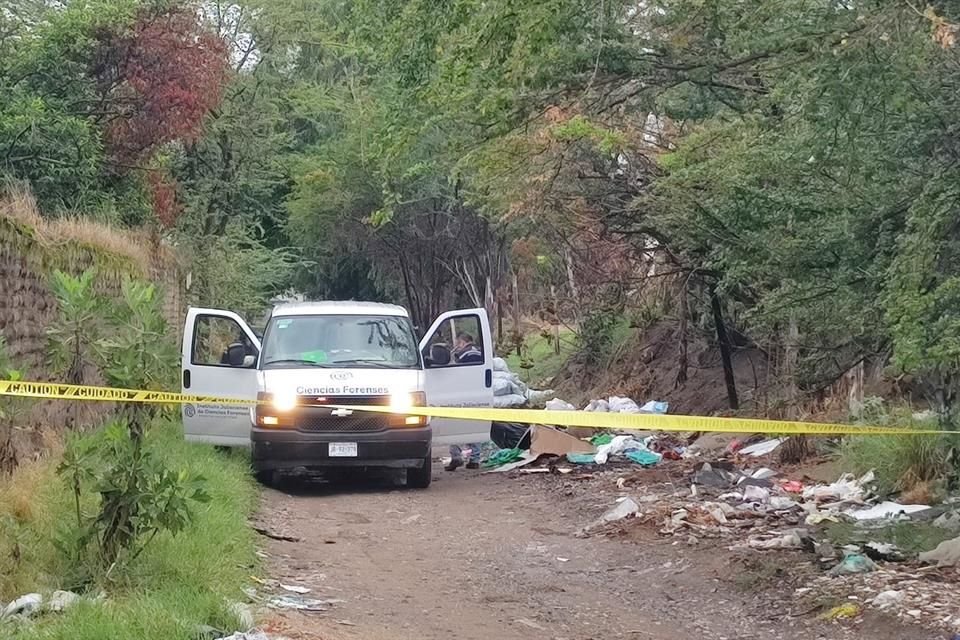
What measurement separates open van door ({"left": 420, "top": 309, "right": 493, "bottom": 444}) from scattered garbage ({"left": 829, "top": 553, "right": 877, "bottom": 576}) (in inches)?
221

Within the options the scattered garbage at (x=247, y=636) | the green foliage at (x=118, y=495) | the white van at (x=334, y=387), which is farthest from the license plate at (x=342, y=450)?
the scattered garbage at (x=247, y=636)

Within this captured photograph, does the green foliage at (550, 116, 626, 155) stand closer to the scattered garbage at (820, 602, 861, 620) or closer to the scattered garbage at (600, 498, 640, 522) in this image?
the scattered garbage at (600, 498, 640, 522)

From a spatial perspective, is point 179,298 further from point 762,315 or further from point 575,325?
point 762,315

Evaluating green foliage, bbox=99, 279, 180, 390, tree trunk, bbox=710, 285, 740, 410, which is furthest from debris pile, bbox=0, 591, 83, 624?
tree trunk, bbox=710, 285, 740, 410

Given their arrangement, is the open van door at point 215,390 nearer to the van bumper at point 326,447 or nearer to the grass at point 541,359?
the van bumper at point 326,447

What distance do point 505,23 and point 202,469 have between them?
4.92 meters

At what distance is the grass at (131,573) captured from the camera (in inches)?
235

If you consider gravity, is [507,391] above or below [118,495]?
above

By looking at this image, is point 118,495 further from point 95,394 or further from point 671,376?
point 671,376

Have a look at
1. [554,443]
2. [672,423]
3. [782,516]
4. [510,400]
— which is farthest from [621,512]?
[510,400]

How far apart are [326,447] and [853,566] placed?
19.2 feet

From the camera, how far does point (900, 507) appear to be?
402 inches

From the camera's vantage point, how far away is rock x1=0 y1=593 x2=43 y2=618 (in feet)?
20.1

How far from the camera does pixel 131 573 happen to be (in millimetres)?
6898
